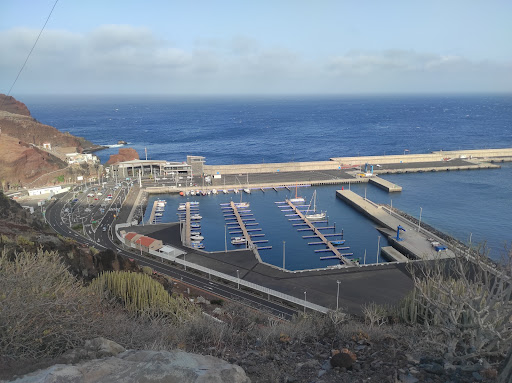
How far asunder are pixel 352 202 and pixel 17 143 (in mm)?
51663

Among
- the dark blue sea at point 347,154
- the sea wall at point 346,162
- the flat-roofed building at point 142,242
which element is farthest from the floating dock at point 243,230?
the sea wall at point 346,162

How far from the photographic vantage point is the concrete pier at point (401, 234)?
31.7 meters

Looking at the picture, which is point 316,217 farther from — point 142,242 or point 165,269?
point 165,269

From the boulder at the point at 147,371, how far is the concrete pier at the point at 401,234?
23784 mm

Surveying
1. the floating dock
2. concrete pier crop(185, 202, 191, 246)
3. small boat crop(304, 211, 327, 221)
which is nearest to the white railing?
concrete pier crop(185, 202, 191, 246)

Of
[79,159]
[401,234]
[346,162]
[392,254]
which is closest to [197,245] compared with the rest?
[392,254]

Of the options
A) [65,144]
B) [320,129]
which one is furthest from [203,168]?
[320,129]

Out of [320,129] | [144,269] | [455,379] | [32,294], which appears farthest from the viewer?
[320,129]

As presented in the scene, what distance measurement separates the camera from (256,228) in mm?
38562

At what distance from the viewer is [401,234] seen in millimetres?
35781

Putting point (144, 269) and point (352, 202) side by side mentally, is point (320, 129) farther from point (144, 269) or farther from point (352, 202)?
point (144, 269)

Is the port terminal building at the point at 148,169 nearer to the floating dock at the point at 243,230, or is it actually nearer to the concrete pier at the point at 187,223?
the concrete pier at the point at 187,223

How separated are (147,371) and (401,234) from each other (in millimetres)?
33689

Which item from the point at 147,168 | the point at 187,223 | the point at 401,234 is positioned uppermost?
the point at 147,168
